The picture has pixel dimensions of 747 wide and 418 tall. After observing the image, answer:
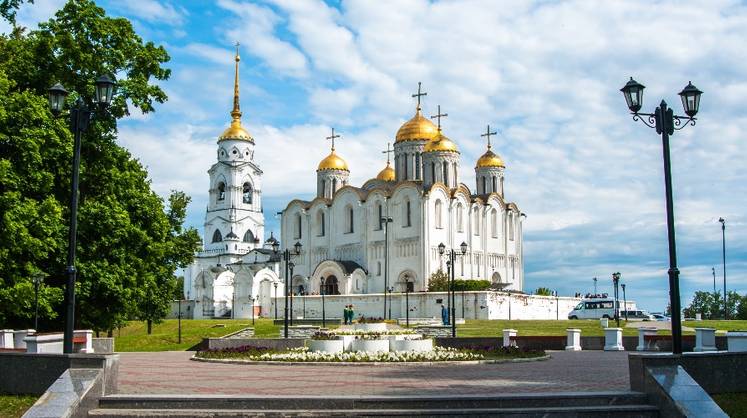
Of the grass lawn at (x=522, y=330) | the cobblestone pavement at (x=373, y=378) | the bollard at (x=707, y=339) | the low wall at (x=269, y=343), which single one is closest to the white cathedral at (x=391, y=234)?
the grass lawn at (x=522, y=330)

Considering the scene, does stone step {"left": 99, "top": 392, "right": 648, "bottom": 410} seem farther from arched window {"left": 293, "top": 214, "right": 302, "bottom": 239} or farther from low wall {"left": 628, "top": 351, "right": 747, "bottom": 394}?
arched window {"left": 293, "top": 214, "right": 302, "bottom": 239}

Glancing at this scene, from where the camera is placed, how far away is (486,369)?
727 inches

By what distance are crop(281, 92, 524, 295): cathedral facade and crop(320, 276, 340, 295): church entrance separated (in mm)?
88

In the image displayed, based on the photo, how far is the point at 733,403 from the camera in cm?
1240

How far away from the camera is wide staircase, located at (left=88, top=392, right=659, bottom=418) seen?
11.2 m

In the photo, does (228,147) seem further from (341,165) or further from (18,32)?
(18,32)

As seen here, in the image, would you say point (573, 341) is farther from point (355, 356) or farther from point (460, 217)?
point (460, 217)

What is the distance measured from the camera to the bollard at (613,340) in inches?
1074

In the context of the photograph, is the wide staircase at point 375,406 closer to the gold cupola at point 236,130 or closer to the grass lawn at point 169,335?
the grass lawn at point 169,335

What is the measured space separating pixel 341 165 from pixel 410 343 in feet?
197

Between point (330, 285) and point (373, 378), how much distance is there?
185ft

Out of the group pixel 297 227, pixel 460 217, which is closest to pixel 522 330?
pixel 460 217

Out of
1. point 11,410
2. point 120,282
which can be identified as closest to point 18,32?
point 120,282

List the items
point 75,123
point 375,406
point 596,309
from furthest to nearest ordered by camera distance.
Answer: point 596,309 → point 75,123 → point 375,406
